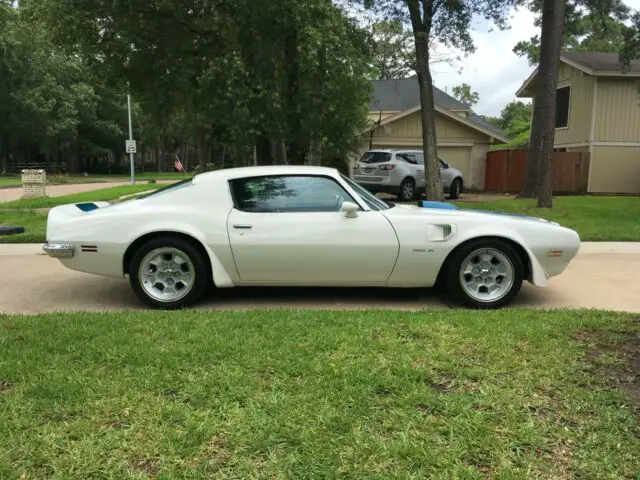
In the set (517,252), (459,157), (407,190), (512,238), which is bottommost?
(517,252)

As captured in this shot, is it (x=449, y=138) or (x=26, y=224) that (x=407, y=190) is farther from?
(x=26, y=224)

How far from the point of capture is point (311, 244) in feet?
16.6

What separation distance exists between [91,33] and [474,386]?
13.0 metres

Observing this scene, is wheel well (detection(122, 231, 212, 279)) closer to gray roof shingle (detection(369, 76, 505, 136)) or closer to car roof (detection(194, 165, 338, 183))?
car roof (detection(194, 165, 338, 183))

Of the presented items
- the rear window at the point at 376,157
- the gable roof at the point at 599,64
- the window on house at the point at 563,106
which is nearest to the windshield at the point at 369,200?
the rear window at the point at 376,157

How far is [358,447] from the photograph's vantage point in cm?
254

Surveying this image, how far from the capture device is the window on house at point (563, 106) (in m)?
22.5

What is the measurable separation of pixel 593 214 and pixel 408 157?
6.33 metres

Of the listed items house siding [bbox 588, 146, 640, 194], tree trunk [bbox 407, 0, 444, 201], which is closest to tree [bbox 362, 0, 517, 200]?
tree trunk [bbox 407, 0, 444, 201]

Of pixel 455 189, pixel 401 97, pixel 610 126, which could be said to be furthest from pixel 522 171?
pixel 401 97

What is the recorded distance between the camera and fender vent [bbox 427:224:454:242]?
5074mm

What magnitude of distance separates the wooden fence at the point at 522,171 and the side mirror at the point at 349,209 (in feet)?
58.4

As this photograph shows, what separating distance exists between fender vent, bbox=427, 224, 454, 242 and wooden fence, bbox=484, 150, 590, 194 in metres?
17.5

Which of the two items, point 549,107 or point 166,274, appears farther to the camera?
point 549,107
